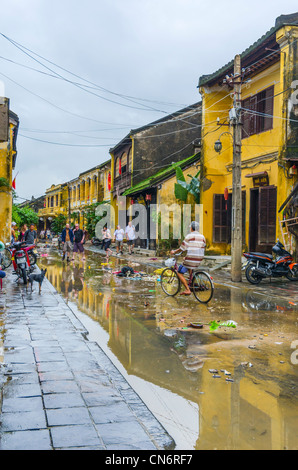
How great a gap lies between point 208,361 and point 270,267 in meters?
7.59

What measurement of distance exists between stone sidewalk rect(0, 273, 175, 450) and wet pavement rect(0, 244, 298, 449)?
0.71 ft

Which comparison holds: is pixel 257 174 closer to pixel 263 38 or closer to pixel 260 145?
pixel 260 145

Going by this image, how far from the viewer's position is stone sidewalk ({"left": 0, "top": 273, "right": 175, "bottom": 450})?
10.3 feet

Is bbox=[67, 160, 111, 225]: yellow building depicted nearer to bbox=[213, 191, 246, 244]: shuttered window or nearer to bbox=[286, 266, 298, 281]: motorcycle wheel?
bbox=[213, 191, 246, 244]: shuttered window

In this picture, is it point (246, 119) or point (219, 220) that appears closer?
point (246, 119)

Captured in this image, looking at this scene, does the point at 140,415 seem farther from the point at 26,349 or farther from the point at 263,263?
the point at 263,263

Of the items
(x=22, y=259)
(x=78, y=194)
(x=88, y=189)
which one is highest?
(x=88, y=189)

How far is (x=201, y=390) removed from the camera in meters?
4.34

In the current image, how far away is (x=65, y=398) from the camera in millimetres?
3924

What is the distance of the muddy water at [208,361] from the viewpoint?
3.54 metres

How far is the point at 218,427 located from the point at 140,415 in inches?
25.5

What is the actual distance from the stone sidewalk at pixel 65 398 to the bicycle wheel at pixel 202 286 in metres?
3.43

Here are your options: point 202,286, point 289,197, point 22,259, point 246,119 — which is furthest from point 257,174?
point 22,259
